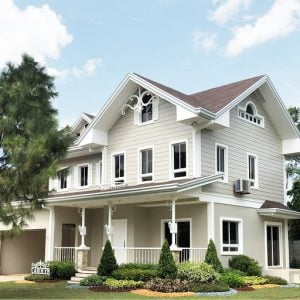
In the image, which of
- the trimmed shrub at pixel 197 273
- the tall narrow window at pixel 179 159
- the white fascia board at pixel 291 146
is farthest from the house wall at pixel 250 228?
the white fascia board at pixel 291 146

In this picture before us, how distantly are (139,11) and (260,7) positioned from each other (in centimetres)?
385

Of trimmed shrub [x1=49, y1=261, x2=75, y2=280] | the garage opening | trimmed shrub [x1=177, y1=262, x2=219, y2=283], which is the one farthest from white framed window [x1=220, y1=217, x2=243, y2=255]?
the garage opening

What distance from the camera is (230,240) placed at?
20438 millimetres

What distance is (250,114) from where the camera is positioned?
23.1 meters

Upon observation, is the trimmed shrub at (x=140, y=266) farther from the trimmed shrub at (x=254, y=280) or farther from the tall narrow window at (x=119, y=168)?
the tall narrow window at (x=119, y=168)

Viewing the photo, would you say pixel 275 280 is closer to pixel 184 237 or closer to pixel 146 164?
pixel 184 237

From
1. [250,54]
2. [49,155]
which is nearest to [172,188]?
[49,155]

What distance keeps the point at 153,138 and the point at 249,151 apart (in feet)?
14.8

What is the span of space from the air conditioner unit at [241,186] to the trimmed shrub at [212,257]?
335 cm

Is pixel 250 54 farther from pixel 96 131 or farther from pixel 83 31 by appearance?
pixel 96 131

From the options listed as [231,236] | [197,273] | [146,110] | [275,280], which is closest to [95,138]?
[146,110]

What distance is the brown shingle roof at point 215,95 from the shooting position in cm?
2038

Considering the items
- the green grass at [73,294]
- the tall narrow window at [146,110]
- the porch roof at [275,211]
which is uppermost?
the tall narrow window at [146,110]

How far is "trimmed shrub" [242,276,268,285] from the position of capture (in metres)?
17.8
